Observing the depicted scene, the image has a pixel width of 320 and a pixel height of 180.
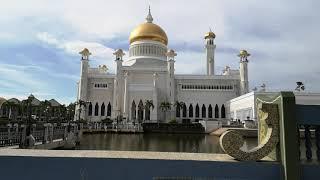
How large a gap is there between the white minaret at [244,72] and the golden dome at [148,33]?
52.1 ft

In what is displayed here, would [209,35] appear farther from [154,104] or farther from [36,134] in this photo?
[36,134]

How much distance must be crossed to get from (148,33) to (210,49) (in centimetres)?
1320

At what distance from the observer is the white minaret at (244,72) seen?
2203 inches

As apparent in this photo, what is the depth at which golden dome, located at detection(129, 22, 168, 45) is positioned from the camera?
59.8 metres

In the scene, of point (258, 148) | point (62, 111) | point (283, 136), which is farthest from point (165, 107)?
point (283, 136)

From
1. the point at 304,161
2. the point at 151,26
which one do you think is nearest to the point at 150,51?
the point at 151,26

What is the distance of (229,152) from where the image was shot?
4.63 m

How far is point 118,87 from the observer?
179 feet

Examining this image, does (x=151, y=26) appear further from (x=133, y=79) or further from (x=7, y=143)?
(x=7, y=143)

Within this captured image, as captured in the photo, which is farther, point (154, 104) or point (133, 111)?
point (133, 111)

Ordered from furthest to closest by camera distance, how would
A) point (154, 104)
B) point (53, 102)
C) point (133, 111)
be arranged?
point (53, 102) → point (133, 111) → point (154, 104)

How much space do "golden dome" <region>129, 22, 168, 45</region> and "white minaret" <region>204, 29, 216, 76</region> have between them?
8715mm

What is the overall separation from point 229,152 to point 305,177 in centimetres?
117

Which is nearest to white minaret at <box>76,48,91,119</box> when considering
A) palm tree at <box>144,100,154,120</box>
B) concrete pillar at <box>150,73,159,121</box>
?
palm tree at <box>144,100,154,120</box>
